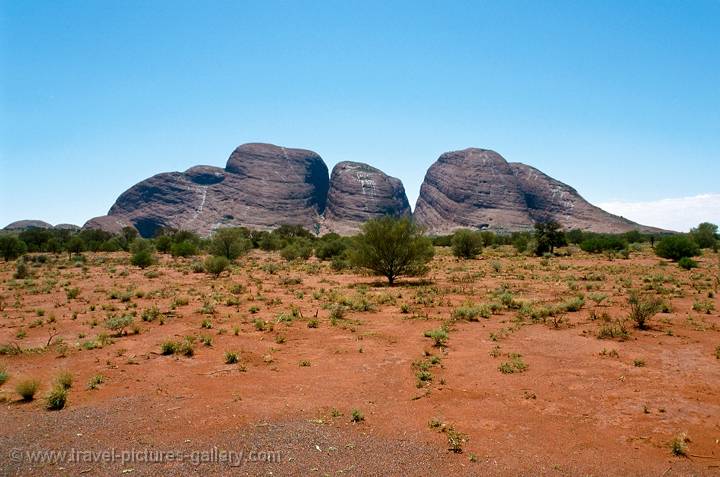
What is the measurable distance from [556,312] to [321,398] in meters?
12.0

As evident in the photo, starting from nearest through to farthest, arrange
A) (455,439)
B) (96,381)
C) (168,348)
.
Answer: (455,439), (96,381), (168,348)

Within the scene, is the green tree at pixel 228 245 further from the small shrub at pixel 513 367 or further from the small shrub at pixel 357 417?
the small shrub at pixel 357 417

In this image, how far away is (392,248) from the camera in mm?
30078

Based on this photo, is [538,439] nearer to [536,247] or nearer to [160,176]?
[536,247]

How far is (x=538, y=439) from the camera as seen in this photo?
7.42m

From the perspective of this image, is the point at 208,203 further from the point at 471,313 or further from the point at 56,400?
the point at 56,400

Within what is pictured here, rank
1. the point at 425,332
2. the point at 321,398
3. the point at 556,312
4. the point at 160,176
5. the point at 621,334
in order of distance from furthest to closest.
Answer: the point at 160,176
the point at 556,312
the point at 425,332
the point at 621,334
the point at 321,398

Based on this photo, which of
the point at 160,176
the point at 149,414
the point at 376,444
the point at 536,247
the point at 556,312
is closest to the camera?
the point at 376,444

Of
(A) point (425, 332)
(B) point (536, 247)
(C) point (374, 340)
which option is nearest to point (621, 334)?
(A) point (425, 332)

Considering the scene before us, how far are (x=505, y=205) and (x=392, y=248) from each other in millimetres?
166072

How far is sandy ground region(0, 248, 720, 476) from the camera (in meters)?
6.77

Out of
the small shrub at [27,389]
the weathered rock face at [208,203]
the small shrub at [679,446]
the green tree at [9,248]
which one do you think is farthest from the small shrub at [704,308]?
the weathered rock face at [208,203]

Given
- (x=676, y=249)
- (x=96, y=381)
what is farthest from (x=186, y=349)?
(x=676, y=249)

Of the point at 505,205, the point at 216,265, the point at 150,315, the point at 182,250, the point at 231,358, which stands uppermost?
the point at 505,205
